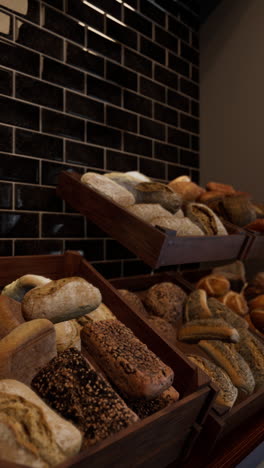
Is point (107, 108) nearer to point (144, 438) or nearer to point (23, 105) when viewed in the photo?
point (23, 105)

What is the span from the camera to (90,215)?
49.6 inches

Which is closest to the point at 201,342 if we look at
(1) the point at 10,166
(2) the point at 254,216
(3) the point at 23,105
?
(2) the point at 254,216

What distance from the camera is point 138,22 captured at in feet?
6.22

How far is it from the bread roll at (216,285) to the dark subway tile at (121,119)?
3.05ft

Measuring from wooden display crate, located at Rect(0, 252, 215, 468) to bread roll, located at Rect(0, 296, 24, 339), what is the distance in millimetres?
259

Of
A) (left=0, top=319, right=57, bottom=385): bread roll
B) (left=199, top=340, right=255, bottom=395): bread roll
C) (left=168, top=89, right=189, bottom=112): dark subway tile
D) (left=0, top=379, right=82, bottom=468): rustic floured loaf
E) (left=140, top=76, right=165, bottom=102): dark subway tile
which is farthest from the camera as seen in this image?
(left=168, top=89, right=189, bottom=112): dark subway tile

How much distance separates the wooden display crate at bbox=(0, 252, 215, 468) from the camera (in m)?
0.55

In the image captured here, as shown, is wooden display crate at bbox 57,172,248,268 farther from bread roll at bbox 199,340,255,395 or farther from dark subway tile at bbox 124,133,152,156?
dark subway tile at bbox 124,133,152,156

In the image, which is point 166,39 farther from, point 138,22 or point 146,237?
point 146,237

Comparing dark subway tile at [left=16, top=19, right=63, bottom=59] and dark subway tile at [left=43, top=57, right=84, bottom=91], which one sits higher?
dark subway tile at [left=16, top=19, right=63, bottom=59]

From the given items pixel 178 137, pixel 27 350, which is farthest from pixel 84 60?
pixel 27 350

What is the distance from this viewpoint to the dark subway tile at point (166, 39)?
6.60 feet

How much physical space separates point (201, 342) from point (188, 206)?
569 millimetres

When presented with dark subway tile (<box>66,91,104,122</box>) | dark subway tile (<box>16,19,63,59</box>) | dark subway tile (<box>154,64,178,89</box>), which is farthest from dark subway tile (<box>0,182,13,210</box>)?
dark subway tile (<box>154,64,178,89</box>)
